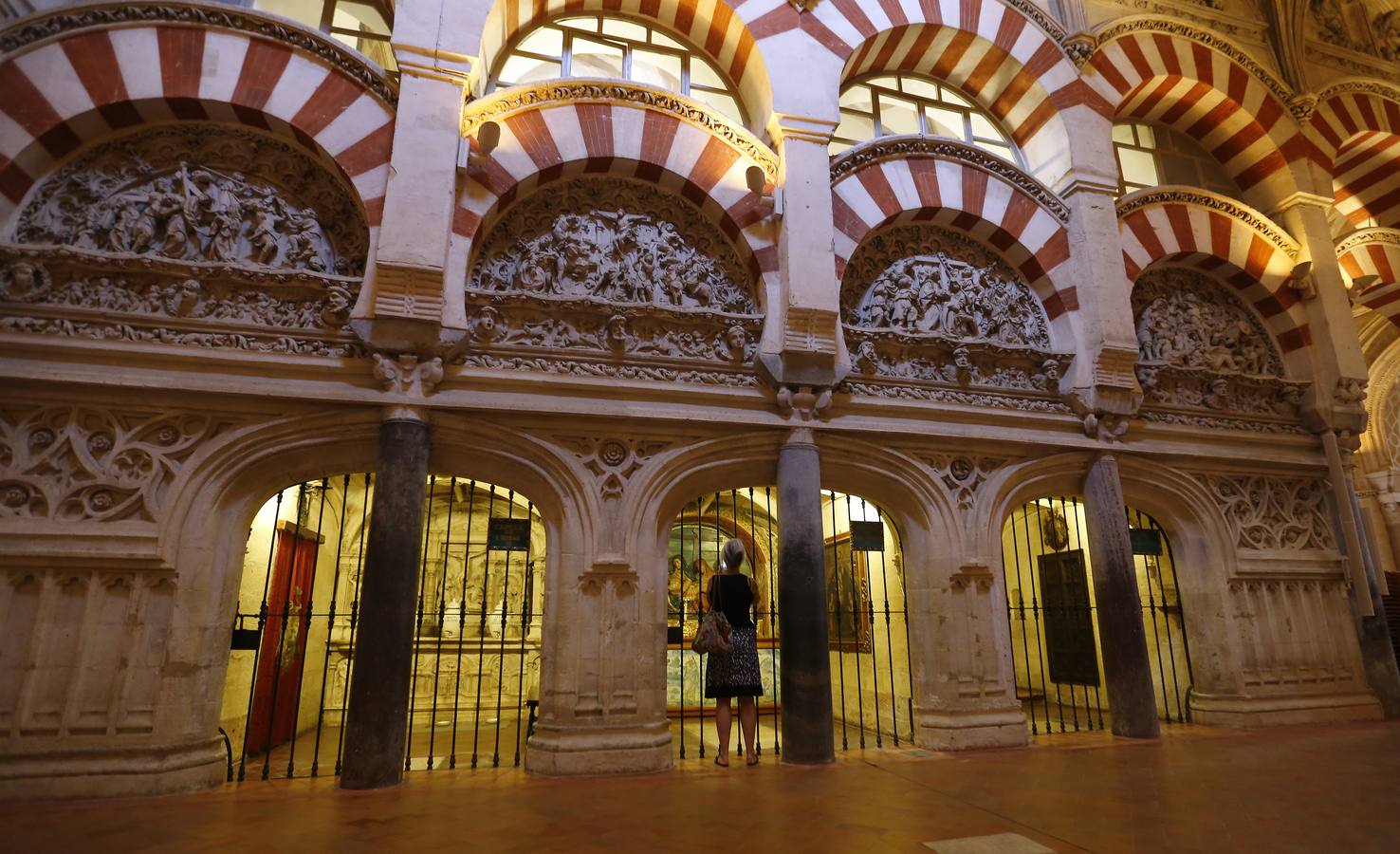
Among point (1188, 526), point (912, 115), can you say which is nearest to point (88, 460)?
point (912, 115)

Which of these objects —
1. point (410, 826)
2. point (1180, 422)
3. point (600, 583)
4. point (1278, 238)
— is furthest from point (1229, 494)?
point (410, 826)

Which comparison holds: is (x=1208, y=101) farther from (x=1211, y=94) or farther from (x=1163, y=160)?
(x=1163, y=160)

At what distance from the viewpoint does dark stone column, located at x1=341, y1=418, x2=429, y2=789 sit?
4.74m

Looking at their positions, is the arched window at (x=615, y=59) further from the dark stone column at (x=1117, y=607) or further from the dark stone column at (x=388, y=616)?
the dark stone column at (x=1117, y=607)

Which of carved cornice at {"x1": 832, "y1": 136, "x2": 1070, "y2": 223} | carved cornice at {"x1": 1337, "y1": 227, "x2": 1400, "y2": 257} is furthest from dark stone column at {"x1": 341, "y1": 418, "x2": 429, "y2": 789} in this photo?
carved cornice at {"x1": 1337, "y1": 227, "x2": 1400, "y2": 257}

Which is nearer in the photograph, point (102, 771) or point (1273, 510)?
point (102, 771)

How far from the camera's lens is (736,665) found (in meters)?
5.37

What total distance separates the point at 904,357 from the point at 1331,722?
5257mm

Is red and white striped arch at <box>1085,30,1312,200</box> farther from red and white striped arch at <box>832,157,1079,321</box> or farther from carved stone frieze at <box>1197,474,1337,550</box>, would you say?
carved stone frieze at <box>1197,474,1337,550</box>

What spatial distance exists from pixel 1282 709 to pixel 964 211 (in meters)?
5.46

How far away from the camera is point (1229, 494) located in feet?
24.7

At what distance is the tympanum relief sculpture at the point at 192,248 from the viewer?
504 cm

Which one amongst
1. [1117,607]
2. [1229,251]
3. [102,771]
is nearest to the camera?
[102,771]

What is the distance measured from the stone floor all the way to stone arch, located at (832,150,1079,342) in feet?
13.2
